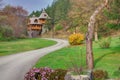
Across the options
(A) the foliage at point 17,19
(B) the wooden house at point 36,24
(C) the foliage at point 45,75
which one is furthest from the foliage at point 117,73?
(B) the wooden house at point 36,24

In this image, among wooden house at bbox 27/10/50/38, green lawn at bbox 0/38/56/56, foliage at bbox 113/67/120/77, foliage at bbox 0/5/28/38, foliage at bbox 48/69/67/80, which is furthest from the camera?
wooden house at bbox 27/10/50/38

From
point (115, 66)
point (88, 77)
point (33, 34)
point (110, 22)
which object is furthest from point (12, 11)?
point (88, 77)

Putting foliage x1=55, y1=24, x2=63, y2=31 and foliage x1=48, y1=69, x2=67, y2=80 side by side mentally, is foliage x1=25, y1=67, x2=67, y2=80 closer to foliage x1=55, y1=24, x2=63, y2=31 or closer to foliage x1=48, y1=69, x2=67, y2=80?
foliage x1=48, y1=69, x2=67, y2=80

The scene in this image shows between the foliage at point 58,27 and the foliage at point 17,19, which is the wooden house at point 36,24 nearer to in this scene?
the foliage at point 17,19

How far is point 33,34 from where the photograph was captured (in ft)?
347

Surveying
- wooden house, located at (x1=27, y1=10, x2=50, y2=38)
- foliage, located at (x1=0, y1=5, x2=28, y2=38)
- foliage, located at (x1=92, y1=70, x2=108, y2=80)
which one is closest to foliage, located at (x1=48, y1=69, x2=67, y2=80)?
foliage, located at (x1=92, y1=70, x2=108, y2=80)

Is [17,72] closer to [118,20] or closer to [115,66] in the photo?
[115,66]

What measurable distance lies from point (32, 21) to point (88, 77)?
321ft

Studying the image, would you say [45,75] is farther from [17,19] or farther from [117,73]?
[17,19]

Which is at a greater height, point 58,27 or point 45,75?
point 58,27

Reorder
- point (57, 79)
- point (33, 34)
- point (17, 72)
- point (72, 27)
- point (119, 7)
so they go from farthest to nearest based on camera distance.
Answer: point (33, 34)
point (72, 27)
point (119, 7)
point (17, 72)
point (57, 79)

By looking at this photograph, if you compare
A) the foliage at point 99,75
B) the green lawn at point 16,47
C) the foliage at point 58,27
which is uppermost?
the foliage at point 58,27

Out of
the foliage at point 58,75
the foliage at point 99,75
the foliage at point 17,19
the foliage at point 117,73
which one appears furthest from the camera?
the foliage at point 17,19

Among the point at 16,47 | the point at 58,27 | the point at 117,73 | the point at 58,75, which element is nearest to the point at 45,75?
the point at 58,75
